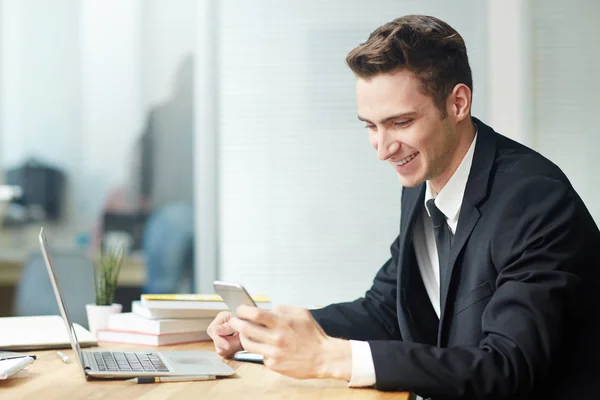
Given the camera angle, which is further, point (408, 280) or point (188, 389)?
point (408, 280)

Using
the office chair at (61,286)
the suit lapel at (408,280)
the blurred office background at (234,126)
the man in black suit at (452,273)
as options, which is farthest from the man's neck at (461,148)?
the office chair at (61,286)

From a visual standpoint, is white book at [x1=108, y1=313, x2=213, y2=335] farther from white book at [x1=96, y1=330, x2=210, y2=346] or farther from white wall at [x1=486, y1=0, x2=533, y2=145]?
white wall at [x1=486, y1=0, x2=533, y2=145]

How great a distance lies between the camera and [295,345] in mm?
1583

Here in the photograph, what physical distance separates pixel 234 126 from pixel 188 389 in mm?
2293

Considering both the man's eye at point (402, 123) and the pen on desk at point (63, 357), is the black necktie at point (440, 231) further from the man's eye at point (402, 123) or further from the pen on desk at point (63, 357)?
the pen on desk at point (63, 357)

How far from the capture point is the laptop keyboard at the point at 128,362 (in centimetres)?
182

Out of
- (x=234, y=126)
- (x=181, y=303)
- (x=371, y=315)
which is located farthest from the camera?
(x=234, y=126)

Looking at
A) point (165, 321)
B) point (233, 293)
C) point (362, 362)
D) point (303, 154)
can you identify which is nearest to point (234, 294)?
point (233, 293)

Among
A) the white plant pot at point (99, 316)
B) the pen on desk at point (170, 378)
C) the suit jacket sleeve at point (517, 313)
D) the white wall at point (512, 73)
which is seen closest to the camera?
the suit jacket sleeve at point (517, 313)

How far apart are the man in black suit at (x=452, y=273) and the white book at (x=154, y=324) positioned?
0.29 m

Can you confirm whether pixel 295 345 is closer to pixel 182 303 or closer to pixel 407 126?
pixel 407 126

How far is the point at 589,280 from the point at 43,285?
9.08 ft

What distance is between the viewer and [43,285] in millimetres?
3914

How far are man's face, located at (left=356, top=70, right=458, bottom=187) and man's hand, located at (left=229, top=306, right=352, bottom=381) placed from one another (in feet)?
1.70
